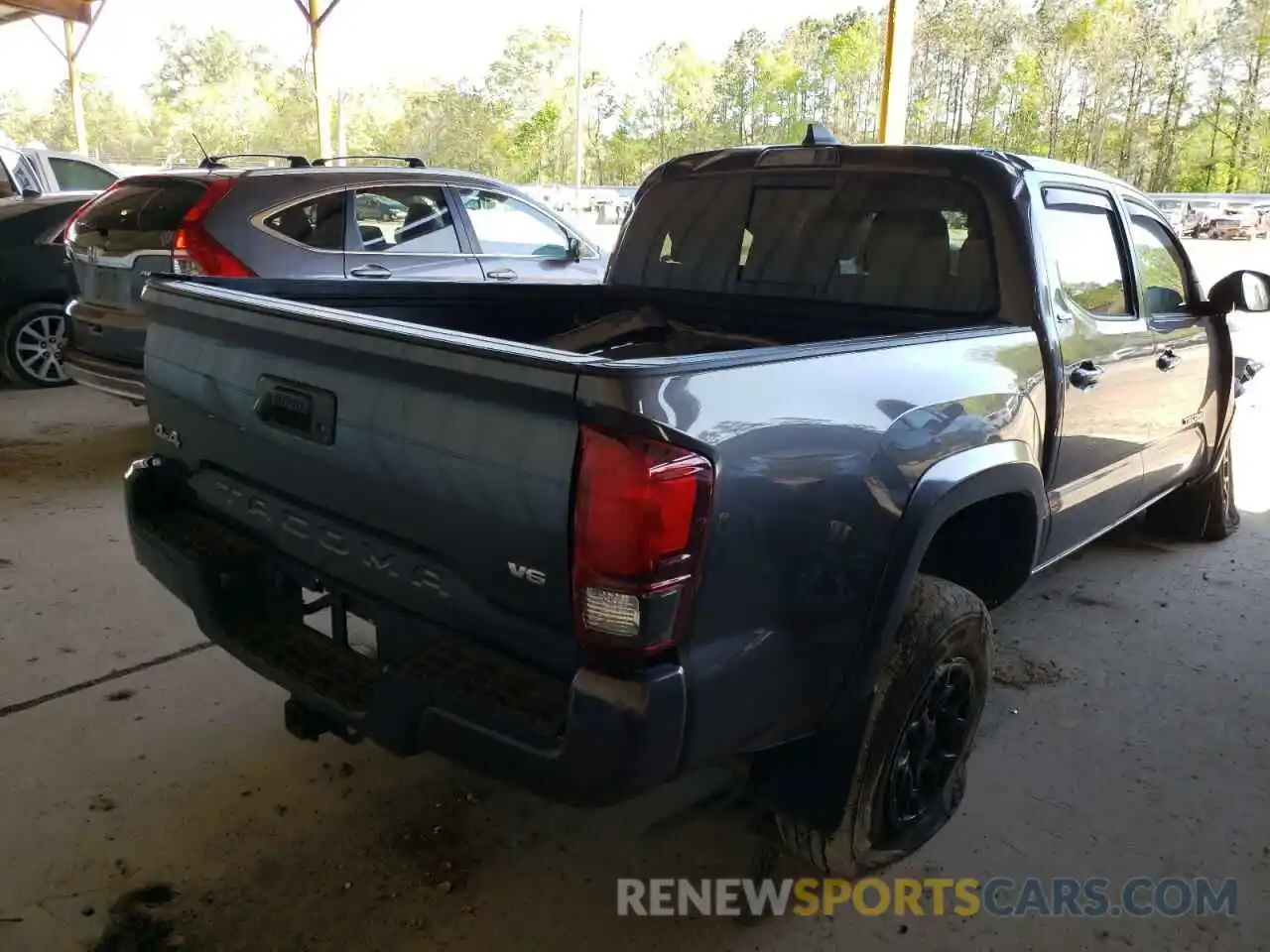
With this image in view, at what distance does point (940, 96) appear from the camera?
28016 mm

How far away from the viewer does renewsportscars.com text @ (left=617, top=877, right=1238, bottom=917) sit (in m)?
2.44

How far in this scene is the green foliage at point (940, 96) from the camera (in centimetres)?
2825

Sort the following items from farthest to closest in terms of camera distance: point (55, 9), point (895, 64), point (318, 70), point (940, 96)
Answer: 1. point (940, 96)
2. point (55, 9)
3. point (318, 70)
4. point (895, 64)

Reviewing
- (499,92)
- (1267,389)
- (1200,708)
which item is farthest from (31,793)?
(499,92)

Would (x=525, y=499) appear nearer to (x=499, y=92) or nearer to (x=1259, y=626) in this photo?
(x=1259, y=626)

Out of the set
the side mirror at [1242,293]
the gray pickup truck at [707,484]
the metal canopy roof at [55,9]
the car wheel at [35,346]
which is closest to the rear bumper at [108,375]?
the car wheel at [35,346]

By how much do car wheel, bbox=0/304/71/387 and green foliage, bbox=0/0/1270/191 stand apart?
1417 cm

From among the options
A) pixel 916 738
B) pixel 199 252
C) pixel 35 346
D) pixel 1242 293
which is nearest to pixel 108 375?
pixel 199 252

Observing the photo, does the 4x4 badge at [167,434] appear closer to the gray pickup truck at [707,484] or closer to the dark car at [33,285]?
the gray pickup truck at [707,484]

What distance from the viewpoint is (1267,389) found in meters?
9.17

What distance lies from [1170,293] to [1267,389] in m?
6.37

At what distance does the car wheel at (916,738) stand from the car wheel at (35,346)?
7028mm

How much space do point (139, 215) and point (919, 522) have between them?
5382mm

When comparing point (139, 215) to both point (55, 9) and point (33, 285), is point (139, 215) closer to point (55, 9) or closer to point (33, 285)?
point (33, 285)
